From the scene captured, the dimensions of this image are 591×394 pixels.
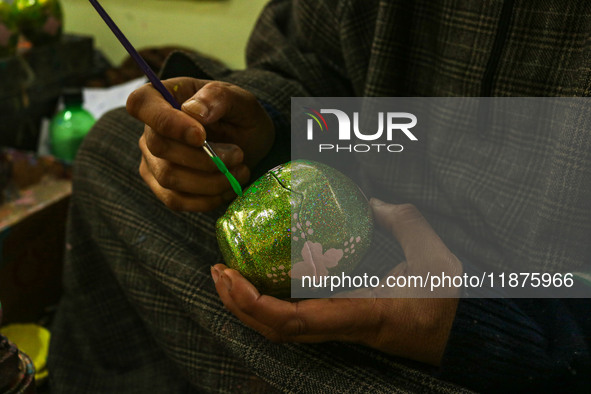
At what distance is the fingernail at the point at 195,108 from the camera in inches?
19.5

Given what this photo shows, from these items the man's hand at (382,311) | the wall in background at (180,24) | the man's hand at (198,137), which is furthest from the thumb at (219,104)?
the wall in background at (180,24)

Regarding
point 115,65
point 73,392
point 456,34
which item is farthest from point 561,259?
point 115,65

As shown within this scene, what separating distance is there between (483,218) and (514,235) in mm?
43

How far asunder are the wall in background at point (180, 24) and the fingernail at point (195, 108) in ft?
3.54

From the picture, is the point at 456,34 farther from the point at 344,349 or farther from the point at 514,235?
the point at 344,349

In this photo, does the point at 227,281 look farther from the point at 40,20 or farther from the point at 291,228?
the point at 40,20

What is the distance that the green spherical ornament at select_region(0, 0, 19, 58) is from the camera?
46.7 inches

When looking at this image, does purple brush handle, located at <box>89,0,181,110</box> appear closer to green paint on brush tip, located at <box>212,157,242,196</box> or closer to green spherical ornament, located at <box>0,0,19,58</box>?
green paint on brush tip, located at <box>212,157,242,196</box>

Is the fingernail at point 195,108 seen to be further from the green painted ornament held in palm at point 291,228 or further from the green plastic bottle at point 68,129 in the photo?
the green plastic bottle at point 68,129

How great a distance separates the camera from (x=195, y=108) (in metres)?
0.50

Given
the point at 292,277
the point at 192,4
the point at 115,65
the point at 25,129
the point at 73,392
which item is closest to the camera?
the point at 292,277

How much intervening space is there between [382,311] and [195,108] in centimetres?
29

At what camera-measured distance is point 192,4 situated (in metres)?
1.60

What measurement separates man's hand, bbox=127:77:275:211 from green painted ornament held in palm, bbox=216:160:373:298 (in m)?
0.08
